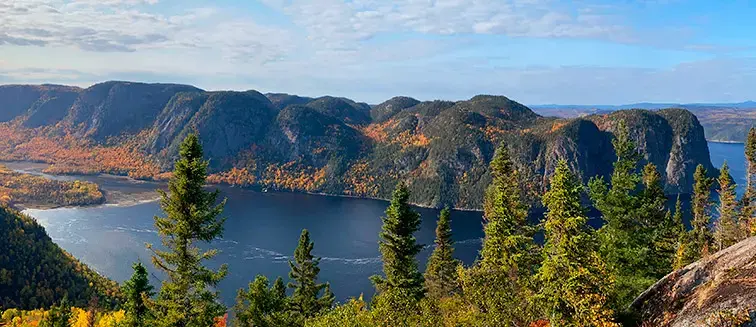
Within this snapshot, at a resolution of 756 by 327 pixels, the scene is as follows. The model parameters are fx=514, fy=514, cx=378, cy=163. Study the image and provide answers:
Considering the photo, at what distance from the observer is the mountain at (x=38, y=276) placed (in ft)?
404

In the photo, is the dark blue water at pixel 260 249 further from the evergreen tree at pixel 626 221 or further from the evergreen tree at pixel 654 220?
the evergreen tree at pixel 626 221

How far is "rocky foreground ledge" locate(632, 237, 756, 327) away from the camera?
16.0m

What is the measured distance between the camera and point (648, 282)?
32.1 meters

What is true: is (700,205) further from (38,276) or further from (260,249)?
(38,276)

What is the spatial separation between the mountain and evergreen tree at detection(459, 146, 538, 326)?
354 feet

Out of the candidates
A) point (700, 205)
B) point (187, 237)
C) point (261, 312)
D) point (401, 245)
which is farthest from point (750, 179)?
point (187, 237)

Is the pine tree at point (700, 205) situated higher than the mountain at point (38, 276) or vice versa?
the pine tree at point (700, 205)

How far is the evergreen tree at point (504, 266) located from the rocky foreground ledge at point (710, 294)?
583 cm

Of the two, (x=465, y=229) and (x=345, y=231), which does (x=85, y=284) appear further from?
(x=465, y=229)

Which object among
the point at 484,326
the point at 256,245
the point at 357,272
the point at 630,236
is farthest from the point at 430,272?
the point at 256,245

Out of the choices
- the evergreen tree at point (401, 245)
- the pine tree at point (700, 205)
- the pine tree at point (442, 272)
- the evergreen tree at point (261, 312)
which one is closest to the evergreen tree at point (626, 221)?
the evergreen tree at point (401, 245)

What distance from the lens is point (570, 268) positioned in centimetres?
2295

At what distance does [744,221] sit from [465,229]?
14462 cm

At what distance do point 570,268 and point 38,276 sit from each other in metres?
146
